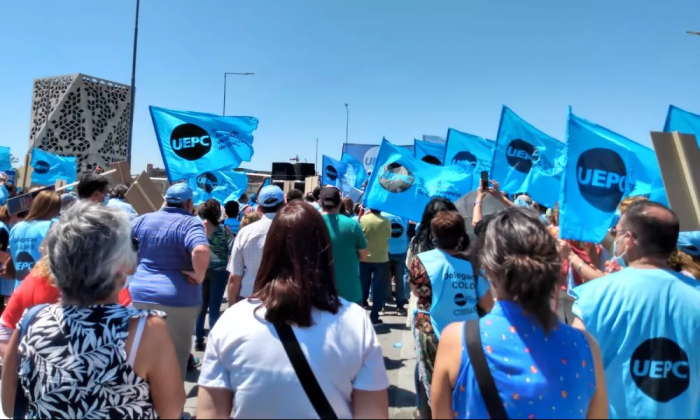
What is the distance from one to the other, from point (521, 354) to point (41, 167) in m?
13.5

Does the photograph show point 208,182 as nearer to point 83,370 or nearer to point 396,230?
point 396,230

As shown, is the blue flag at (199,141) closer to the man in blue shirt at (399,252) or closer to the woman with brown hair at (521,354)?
the man in blue shirt at (399,252)

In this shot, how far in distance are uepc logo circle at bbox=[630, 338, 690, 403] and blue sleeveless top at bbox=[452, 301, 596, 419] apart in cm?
63

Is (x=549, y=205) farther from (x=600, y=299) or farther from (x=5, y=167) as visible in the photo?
(x=5, y=167)

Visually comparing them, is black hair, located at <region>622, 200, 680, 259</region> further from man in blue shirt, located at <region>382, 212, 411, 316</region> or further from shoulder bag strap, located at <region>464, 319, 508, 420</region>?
man in blue shirt, located at <region>382, 212, 411, 316</region>

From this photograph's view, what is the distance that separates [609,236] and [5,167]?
14767mm

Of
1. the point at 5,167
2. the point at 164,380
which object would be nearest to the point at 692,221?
the point at 164,380

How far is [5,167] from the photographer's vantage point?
492 inches

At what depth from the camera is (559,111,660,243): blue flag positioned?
2.83 metres

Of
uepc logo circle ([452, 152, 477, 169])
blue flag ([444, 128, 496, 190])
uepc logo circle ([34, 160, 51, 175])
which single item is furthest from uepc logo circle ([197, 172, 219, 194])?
uepc logo circle ([34, 160, 51, 175])

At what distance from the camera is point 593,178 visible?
9.70ft

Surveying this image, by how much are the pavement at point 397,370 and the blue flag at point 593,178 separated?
2.15 m

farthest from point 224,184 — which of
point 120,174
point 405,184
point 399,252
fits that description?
point 405,184

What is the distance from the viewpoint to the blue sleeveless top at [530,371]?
4.73ft
